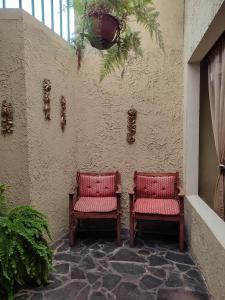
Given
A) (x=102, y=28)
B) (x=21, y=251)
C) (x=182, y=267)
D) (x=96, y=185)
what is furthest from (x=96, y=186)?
(x=102, y=28)

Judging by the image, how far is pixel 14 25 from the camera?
2500mm

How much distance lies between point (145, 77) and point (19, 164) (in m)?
1.95

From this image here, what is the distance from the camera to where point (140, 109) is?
3.60 metres

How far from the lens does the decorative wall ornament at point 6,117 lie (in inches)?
101

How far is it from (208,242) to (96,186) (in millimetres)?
1596

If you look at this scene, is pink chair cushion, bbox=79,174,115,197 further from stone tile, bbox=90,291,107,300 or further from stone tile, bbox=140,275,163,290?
stone tile, bbox=90,291,107,300

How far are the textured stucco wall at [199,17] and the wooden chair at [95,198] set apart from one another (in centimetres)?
178

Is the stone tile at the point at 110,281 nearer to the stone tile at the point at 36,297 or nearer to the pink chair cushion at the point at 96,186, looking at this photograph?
the stone tile at the point at 36,297

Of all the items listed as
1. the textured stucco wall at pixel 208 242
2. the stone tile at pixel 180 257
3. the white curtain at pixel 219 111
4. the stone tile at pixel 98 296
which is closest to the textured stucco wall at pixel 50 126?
the stone tile at pixel 98 296

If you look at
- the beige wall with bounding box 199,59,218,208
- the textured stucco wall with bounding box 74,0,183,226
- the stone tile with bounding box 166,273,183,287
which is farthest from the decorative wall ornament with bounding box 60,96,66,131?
the stone tile with bounding box 166,273,183,287

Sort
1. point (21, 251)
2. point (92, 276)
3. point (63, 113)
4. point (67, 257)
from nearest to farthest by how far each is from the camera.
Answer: point (21, 251) → point (92, 276) → point (67, 257) → point (63, 113)

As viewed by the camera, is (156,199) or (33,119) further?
(156,199)

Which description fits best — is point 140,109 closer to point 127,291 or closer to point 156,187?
point 156,187

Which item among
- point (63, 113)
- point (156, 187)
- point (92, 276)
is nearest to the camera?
point (92, 276)
